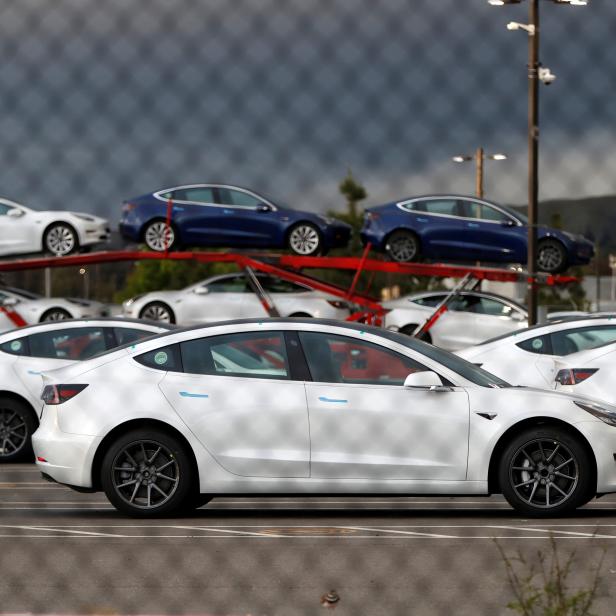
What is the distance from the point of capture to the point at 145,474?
868cm

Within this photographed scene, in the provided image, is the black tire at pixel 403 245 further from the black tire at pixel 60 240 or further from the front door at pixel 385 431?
the front door at pixel 385 431

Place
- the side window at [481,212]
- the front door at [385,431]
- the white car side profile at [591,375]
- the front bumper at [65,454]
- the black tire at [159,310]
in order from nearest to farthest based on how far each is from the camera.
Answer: the front door at [385,431], the front bumper at [65,454], the white car side profile at [591,375], the side window at [481,212], the black tire at [159,310]

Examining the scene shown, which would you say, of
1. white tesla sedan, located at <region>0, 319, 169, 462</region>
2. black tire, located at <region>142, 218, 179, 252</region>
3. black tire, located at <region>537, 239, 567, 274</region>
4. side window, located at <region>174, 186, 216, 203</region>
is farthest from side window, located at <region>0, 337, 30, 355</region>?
black tire, located at <region>537, 239, 567, 274</region>

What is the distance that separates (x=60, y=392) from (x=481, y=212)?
441 inches

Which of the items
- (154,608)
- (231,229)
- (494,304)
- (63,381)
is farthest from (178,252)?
(154,608)

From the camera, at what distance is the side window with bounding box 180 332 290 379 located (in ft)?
29.0

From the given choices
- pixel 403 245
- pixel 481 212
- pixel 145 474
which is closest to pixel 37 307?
pixel 403 245

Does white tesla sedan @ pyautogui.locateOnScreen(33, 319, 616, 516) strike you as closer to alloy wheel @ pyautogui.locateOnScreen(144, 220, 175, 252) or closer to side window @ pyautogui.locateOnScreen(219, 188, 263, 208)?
side window @ pyautogui.locateOnScreen(219, 188, 263, 208)

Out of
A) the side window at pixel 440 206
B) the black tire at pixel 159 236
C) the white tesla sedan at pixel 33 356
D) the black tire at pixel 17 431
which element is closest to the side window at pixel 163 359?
the white tesla sedan at pixel 33 356

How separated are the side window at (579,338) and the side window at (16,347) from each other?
5.17m

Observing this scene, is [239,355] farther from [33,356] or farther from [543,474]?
[33,356]

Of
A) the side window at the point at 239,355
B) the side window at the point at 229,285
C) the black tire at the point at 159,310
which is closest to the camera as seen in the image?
the side window at the point at 239,355

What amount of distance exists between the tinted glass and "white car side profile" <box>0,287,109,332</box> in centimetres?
368

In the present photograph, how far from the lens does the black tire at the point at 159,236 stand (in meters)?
22.0
